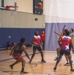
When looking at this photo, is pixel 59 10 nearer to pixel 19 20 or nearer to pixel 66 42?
pixel 19 20

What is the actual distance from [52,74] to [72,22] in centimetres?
1455

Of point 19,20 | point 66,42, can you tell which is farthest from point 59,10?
point 66,42

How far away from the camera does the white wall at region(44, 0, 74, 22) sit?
82.5 ft

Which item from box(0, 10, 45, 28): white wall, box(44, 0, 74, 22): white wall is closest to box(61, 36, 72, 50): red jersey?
box(44, 0, 74, 22): white wall

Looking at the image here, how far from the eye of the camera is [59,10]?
25594mm

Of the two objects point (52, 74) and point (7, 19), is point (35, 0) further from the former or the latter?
point (52, 74)

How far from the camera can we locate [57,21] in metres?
25.9

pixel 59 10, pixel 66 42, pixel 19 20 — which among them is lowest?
pixel 19 20

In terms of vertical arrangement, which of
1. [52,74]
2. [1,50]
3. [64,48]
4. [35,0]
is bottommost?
[1,50]

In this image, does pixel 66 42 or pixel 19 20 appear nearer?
pixel 66 42

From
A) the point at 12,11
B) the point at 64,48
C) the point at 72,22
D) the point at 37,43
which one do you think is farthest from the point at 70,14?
the point at 64,48

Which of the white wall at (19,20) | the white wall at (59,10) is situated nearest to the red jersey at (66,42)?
the white wall at (59,10)

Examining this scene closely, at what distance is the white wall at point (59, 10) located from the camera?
25.1 meters

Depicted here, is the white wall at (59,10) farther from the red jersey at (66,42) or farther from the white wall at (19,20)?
the red jersey at (66,42)
